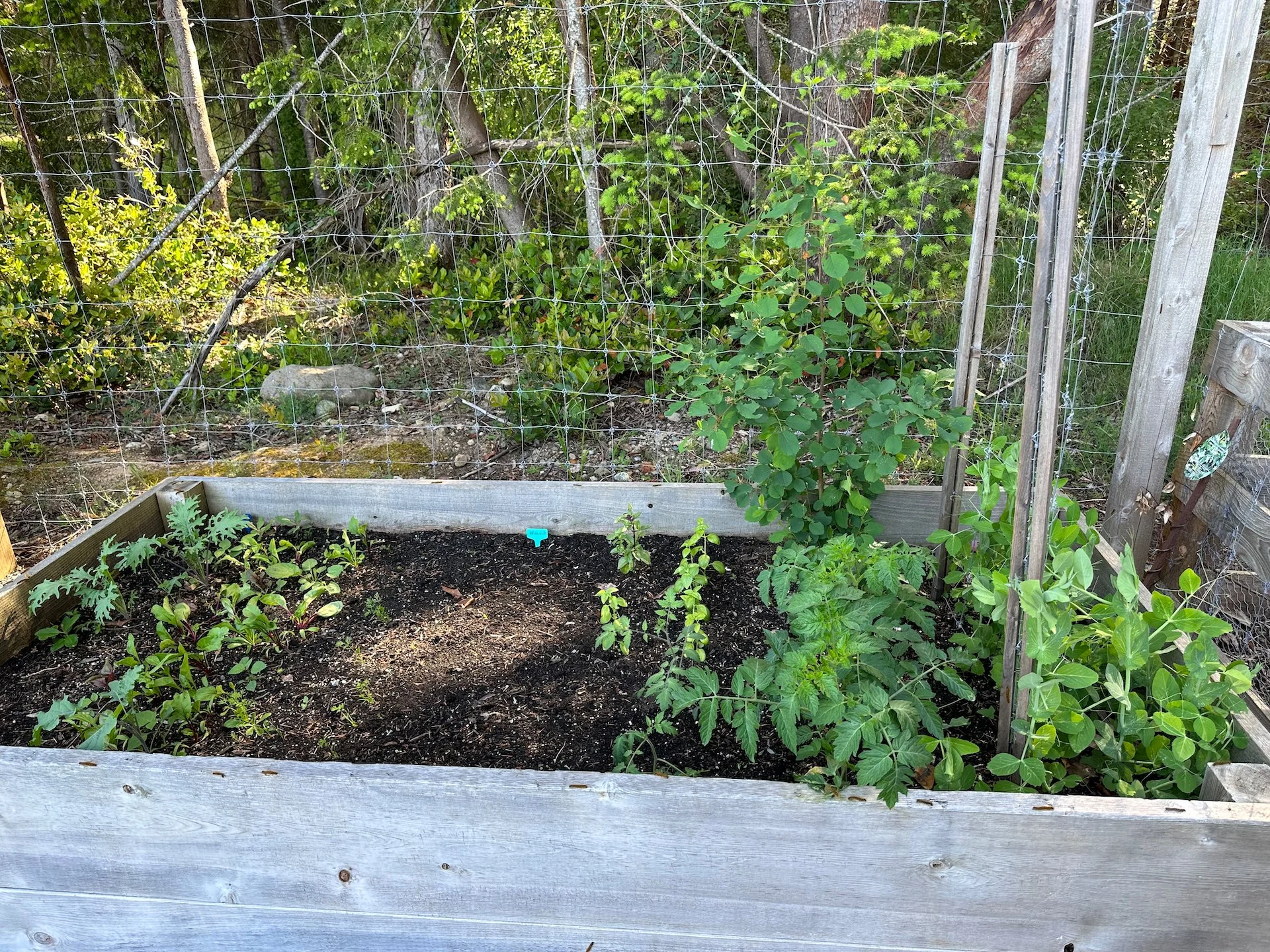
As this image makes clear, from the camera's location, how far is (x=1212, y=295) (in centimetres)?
433

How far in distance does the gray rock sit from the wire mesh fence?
0.04 m

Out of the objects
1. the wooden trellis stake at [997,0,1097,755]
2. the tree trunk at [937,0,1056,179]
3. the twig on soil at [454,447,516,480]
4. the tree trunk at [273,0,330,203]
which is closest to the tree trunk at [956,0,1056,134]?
the tree trunk at [937,0,1056,179]

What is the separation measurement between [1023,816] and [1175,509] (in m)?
1.54

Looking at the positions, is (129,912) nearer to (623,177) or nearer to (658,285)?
(623,177)

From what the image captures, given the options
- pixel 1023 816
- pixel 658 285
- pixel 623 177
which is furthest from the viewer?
pixel 658 285

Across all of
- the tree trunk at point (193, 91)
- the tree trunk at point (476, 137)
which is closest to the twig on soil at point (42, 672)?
the tree trunk at point (476, 137)

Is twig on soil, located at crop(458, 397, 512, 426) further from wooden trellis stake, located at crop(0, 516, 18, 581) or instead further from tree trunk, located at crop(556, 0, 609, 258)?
wooden trellis stake, located at crop(0, 516, 18, 581)

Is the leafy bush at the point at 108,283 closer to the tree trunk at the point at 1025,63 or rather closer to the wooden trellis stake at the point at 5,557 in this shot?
the wooden trellis stake at the point at 5,557

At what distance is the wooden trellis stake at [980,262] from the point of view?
2.16 m

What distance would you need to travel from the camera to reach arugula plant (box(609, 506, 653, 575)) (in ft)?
8.76

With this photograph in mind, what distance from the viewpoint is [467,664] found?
94.4 inches

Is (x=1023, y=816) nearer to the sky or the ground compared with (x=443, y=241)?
nearer to the ground

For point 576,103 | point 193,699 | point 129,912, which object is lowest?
A: point 129,912

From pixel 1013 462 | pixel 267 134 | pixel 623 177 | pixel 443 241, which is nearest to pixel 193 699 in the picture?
pixel 1013 462
